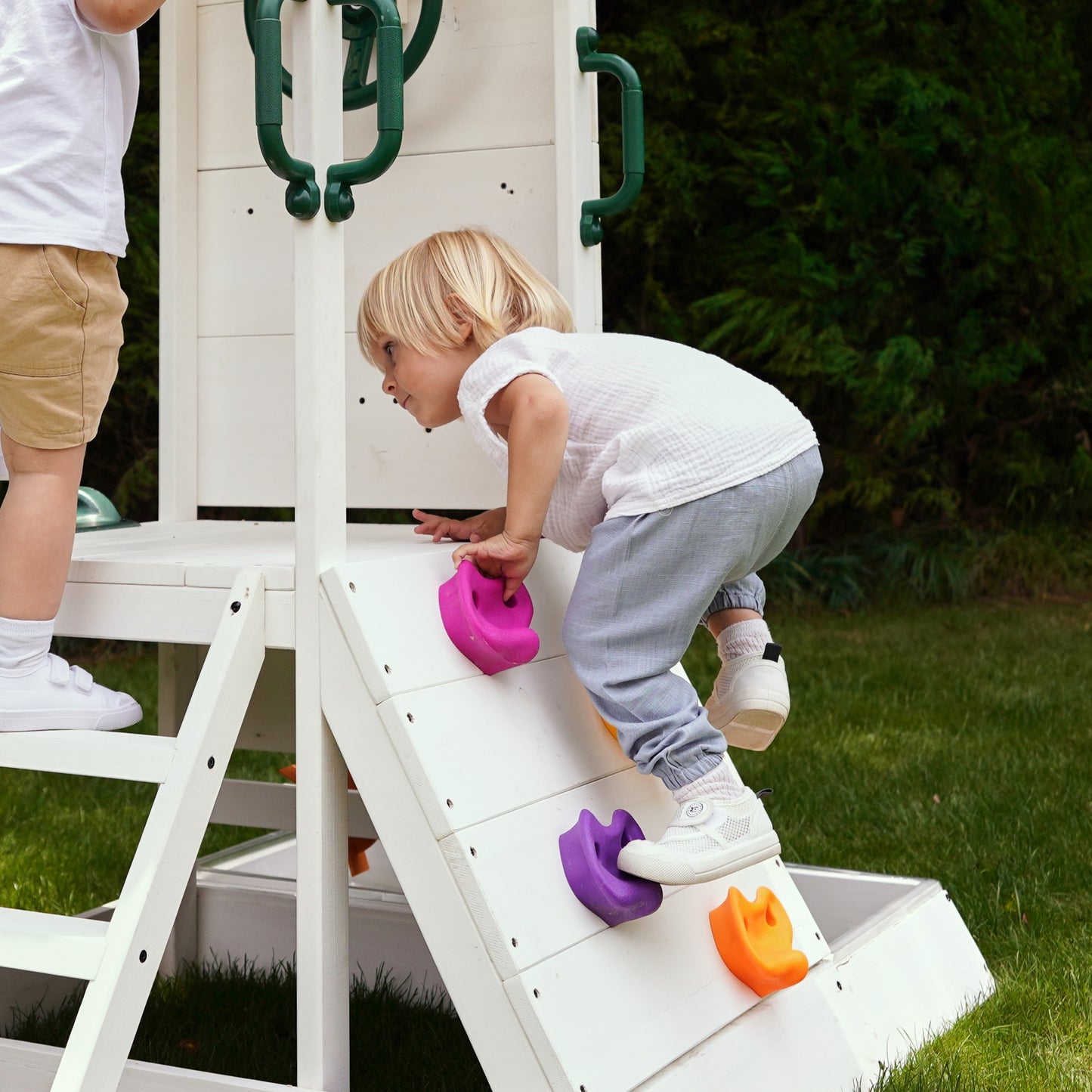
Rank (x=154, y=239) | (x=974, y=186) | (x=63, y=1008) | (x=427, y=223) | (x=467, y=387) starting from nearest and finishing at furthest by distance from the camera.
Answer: (x=467, y=387), (x=63, y=1008), (x=427, y=223), (x=154, y=239), (x=974, y=186)

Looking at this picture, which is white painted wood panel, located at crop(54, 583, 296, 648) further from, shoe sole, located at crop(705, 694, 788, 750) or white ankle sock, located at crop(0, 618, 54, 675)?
shoe sole, located at crop(705, 694, 788, 750)

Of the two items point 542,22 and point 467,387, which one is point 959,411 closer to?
point 542,22

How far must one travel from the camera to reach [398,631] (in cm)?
171

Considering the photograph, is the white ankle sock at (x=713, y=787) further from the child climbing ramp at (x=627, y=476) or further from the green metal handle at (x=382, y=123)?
the green metal handle at (x=382, y=123)

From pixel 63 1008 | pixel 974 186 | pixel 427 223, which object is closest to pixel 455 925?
pixel 63 1008

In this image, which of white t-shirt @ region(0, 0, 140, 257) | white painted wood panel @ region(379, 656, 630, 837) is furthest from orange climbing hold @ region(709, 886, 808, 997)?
white t-shirt @ region(0, 0, 140, 257)

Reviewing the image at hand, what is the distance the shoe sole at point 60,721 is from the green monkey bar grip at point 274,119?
2.08 feet

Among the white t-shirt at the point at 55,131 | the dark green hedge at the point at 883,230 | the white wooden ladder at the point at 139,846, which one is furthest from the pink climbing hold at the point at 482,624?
the dark green hedge at the point at 883,230

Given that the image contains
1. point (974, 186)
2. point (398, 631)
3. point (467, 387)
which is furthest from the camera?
point (974, 186)

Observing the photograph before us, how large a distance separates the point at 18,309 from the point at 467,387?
1.76 ft

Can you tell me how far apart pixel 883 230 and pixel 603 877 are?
507cm

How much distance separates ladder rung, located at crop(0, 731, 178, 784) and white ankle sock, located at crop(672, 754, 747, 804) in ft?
1.92

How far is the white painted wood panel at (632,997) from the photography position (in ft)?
5.07

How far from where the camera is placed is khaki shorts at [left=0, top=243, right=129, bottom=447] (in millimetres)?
1737
